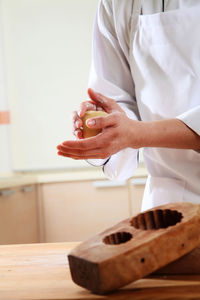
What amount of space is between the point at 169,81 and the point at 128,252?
52 cm

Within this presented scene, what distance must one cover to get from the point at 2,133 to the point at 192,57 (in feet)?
6.26

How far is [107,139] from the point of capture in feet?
2.31

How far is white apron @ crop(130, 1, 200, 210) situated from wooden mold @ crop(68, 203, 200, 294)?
0.33 m

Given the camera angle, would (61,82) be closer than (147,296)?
No

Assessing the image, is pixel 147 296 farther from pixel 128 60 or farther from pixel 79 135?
pixel 128 60

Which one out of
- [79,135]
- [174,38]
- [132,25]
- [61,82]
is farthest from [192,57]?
[61,82]

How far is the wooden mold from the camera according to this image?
521mm

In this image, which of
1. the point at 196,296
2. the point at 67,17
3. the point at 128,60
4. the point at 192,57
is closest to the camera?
the point at 196,296

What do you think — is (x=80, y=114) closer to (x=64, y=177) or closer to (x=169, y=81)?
(x=169, y=81)

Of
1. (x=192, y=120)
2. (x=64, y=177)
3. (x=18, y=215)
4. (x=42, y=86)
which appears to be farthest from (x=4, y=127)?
(x=192, y=120)

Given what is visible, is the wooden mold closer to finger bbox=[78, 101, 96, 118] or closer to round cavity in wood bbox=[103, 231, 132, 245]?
round cavity in wood bbox=[103, 231, 132, 245]

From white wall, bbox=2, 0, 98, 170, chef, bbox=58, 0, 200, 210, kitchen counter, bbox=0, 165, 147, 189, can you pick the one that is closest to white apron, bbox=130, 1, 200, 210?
chef, bbox=58, 0, 200, 210

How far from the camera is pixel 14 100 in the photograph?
2686 millimetres

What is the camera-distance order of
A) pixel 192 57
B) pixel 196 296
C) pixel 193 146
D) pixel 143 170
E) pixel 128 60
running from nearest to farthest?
pixel 196 296
pixel 193 146
pixel 192 57
pixel 128 60
pixel 143 170
